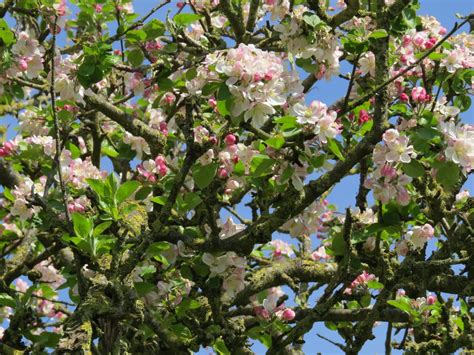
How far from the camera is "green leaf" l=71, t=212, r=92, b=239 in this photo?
3822mm

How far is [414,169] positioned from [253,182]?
86 centimetres

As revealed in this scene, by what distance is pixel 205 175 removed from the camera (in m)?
3.83

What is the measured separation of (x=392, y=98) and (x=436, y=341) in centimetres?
143

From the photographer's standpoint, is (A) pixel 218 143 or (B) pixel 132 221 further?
(B) pixel 132 221

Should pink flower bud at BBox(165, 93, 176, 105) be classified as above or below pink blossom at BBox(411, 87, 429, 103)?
above

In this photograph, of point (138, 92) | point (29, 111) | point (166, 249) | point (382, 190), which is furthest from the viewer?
point (29, 111)

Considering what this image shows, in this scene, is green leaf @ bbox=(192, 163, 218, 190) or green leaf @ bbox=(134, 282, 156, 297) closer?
green leaf @ bbox=(192, 163, 218, 190)

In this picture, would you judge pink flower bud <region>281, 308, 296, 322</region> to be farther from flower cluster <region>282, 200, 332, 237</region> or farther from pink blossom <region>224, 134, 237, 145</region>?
pink blossom <region>224, 134, 237, 145</region>

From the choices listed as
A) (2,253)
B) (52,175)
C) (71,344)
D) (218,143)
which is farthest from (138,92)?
(71,344)

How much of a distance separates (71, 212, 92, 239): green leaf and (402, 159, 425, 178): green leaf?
1.58 m

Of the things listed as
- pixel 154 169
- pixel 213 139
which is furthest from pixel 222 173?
pixel 154 169

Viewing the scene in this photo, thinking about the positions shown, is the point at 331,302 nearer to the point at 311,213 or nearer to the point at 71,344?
the point at 311,213

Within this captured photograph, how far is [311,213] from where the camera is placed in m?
4.22

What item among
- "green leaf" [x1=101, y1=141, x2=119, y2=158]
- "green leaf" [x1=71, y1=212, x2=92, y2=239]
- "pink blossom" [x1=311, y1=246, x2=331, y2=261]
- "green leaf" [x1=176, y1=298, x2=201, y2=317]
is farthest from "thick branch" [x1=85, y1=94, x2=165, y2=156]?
"pink blossom" [x1=311, y1=246, x2=331, y2=261]
